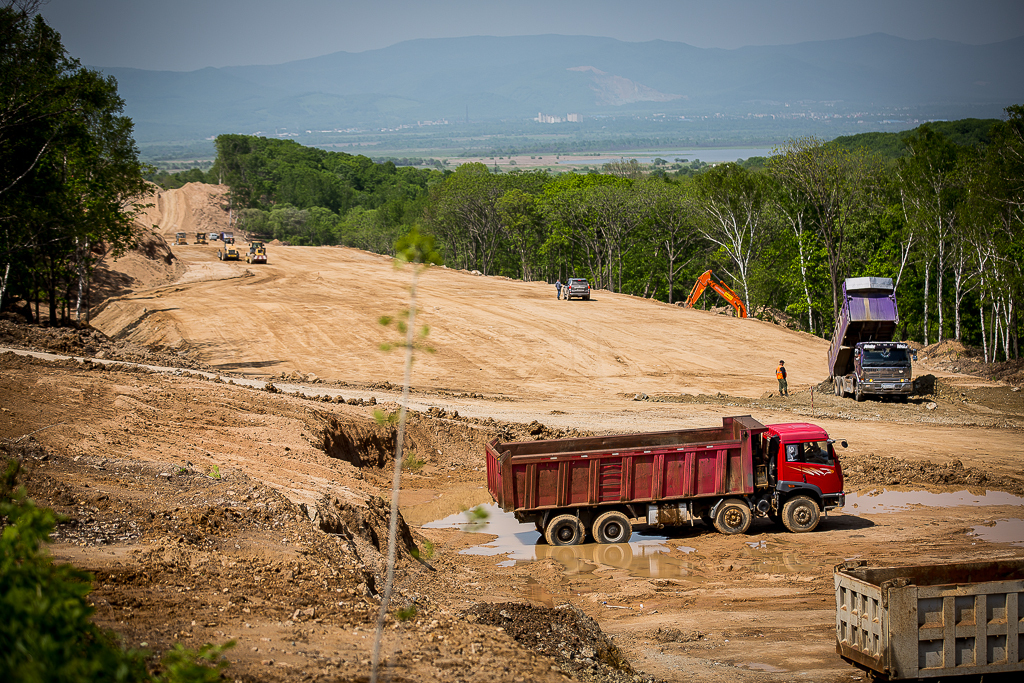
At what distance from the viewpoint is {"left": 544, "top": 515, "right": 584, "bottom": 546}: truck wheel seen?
16.5 metres

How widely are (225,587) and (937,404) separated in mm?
29235

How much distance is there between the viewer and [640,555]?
53.7 ft

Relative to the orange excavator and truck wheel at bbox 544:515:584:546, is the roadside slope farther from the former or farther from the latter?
truck wheel at bbox 544:515:584:546

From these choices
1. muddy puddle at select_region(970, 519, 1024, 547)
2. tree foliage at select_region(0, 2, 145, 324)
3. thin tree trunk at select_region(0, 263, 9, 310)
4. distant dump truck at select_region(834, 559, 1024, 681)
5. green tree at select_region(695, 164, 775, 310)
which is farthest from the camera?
green tree at select_region(695, 164, 775, 310)

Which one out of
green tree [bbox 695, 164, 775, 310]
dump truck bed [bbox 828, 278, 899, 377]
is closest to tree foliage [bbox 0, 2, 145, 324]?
dump truck bed [bbox 828, 278, 899, 377]

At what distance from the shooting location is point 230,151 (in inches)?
6585

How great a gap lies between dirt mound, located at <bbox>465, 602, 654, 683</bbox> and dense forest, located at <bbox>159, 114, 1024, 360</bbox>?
35.4 m

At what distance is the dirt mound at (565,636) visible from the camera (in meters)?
10.4

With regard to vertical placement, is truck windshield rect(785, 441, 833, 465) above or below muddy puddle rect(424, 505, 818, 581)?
above

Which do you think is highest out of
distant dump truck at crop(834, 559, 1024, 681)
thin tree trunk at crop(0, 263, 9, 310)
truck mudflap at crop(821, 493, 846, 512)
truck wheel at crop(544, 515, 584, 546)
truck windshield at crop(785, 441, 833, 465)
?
thin tree trunk at crop(0, 263, 9, 310)

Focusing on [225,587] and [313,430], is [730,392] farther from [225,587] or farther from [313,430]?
[225,587]

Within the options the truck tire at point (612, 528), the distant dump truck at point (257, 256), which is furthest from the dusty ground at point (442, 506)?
the distant dump truck at point (257, 256)

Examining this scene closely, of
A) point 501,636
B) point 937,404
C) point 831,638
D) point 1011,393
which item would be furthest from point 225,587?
point 1011,393

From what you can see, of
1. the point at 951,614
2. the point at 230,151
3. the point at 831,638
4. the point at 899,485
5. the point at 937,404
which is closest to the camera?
the point at 951,614
